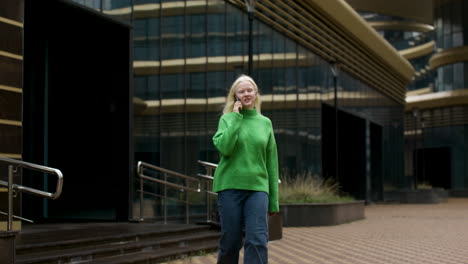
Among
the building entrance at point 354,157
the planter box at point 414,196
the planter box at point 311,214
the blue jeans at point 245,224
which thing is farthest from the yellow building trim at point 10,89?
the planter box at point 414,196

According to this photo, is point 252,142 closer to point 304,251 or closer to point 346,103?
point 304,251

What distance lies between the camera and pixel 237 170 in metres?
4.74

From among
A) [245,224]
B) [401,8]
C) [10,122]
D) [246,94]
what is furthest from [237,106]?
[401,8]

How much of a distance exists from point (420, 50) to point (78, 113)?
4722 centimetres

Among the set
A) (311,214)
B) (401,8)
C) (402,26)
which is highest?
(402,26)

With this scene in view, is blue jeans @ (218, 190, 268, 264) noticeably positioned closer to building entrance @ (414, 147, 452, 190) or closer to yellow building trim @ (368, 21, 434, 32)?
building entrance @ (414, 147, 452, 190)

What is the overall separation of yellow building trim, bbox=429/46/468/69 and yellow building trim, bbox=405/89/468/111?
211cm

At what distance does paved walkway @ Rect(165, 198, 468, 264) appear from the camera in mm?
9789

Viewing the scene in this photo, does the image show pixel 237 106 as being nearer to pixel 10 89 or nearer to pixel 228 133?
pixel 228 133

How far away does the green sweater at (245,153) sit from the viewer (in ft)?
15.5

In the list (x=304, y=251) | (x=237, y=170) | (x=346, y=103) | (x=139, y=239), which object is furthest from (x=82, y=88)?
(x=346, y=103)

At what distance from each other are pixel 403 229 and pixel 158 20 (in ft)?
23.9

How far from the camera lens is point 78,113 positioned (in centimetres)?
1307

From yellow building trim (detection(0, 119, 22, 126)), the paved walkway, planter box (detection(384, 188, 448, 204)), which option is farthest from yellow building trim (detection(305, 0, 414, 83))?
yellow building trim (detection(0, 119, 22, 126))
